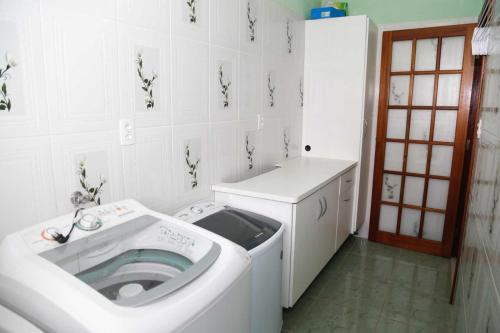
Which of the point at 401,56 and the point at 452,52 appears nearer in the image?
the point at 452,52

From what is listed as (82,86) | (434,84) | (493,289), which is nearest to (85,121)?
(82,86)

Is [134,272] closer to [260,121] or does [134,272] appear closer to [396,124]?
[260,121]

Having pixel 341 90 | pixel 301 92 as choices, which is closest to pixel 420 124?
pixel 341 90

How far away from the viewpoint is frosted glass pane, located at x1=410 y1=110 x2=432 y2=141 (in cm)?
307

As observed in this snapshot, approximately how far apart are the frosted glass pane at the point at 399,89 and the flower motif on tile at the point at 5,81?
298 centimetres

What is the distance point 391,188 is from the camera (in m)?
3.32

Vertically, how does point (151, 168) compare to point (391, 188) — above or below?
above

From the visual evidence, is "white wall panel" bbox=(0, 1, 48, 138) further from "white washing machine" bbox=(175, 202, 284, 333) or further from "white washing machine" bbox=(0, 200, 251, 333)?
"white washing machine" bbox=(175, 202, 284, 333)

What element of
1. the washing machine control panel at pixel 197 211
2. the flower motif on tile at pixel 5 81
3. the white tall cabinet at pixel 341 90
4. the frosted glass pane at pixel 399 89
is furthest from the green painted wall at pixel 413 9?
the flower motif on tile at pixel 5 81

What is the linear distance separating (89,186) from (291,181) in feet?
3.90

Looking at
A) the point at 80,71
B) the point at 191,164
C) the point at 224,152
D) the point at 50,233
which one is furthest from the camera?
the point at 224,152

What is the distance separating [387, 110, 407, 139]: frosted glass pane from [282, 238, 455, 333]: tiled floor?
3.61 ft

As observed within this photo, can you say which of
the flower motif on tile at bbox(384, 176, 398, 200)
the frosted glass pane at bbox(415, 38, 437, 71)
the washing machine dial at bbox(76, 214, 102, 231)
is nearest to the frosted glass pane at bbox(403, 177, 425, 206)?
the flower motif on tile at bbox(384, 176, 398, 200)

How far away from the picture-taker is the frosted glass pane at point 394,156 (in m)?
3.23
